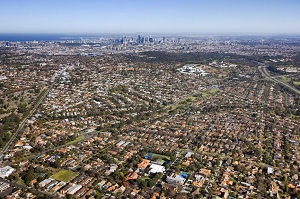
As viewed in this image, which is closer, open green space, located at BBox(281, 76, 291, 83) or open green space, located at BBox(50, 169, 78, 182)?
open green space, located at BBox(50, 169, 78, 182)

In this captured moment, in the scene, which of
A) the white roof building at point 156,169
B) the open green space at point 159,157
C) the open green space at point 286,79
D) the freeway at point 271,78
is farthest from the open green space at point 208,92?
the white roof building at point 156,169

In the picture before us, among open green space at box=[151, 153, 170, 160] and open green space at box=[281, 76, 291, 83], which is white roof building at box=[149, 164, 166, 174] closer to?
open green space at box=[151, 153, 170, 160]

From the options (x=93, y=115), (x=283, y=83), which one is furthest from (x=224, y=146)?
(x=283, y=83)

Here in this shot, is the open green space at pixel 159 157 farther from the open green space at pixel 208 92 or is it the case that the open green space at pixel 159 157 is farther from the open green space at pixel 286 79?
the open green space at pixel 286 79

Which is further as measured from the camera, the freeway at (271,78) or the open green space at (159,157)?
the freeway at (271,78)

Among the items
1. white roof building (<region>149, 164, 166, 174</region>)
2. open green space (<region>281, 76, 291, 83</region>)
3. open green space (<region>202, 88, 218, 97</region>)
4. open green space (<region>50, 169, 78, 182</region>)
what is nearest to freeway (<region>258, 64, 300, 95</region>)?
open green space (<region>281, 76, 291, 83</region>)

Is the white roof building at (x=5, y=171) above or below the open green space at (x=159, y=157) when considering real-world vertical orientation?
above

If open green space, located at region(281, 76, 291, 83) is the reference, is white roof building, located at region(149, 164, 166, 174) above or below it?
below

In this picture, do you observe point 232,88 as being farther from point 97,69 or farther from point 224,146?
point 97,69

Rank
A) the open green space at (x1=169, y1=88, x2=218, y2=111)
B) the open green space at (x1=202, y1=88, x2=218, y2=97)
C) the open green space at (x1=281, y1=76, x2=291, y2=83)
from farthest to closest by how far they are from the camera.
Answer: the open green space at (x1=281, y1=76, x2=291, y2=83)
the open green space at (x1=202, y1=88, x2=218, y2=97)
the open green space at (x1=169, y1=88, x2=218, y2=111)

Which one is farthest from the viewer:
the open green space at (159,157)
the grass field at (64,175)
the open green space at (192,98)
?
the open green space at (192,98)
